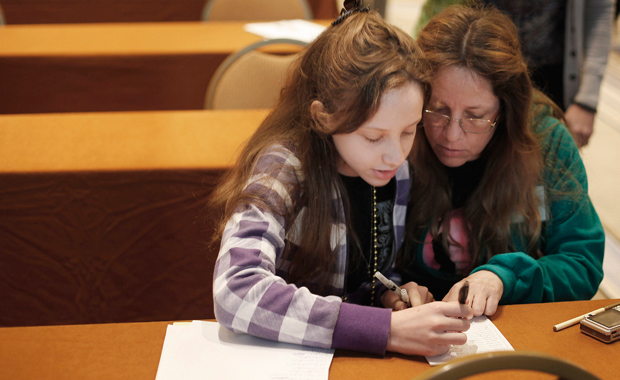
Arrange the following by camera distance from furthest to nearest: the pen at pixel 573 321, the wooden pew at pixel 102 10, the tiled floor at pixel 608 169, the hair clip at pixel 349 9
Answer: the wooden pew at pixel 102 10
the tiled floor at pixel 608 169
the hair clip at pixel 349 9
the pen at pixel 573 321

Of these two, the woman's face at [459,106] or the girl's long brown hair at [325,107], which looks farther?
the woman's face at [459,106]

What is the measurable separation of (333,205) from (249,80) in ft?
3.30

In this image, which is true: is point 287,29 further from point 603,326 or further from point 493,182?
point 603,326

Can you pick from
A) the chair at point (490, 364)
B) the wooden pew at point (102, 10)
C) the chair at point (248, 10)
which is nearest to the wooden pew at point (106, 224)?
the chair at point (490, 364)

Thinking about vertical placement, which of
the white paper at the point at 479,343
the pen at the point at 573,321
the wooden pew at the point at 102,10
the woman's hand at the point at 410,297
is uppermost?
the wooden pew at the point at 102,10

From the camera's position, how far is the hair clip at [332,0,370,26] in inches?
43.3

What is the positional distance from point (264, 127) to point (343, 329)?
486 mm

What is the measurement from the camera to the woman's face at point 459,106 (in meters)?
1.17

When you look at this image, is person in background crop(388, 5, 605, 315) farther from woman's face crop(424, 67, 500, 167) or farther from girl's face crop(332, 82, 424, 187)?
girl's face crop(332, 82, 424, 187)

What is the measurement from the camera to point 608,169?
3.14 metres

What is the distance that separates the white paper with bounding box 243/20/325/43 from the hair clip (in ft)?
4.58

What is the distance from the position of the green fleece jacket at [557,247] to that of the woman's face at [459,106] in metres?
0.20

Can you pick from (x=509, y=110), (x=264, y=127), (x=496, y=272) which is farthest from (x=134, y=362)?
(x=509, y=110)

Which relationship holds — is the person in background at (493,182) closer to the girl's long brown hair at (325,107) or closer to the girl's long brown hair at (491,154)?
the girl's long brown hair at (491,154)
